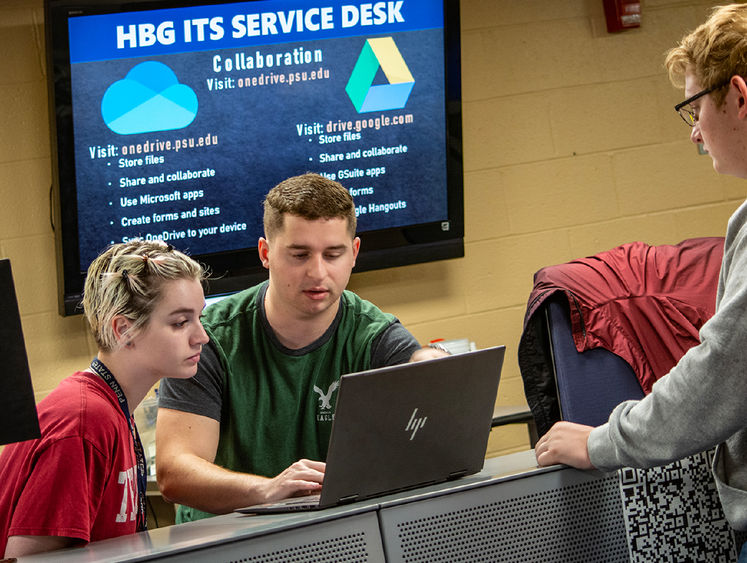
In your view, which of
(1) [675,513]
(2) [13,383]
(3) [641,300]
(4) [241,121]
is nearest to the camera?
(2) [13,383]

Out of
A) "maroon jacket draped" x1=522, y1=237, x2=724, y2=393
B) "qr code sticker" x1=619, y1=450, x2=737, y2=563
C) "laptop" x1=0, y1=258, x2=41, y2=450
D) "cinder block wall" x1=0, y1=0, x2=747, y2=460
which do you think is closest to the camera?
"laptop" x1=0, y1=258, x2=41, y2=450

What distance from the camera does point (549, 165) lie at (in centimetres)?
355

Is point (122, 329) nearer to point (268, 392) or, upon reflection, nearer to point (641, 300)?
point (268, 392)

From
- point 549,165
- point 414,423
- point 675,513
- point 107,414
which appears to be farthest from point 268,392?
point 549,165

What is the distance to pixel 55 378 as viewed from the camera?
296 centimetres

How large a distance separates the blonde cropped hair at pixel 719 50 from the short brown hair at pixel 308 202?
84 cm

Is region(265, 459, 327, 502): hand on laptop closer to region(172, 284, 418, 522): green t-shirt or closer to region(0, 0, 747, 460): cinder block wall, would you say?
region(172, 284, 418, 522): green t-shirt

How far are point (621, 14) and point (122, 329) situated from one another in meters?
2.50

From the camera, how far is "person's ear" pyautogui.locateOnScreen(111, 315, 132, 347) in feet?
5.63

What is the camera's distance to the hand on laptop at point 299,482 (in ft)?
5.37

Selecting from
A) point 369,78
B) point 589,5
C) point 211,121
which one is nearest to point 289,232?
point 211,121

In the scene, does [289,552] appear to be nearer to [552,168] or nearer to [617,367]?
[617,367]

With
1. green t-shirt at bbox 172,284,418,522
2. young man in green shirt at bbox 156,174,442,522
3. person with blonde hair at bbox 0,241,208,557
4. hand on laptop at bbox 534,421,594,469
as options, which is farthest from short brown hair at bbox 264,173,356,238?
hand on laptop at bbox 534,421,594,469

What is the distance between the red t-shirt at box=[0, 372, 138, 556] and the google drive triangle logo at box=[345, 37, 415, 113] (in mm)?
1761
